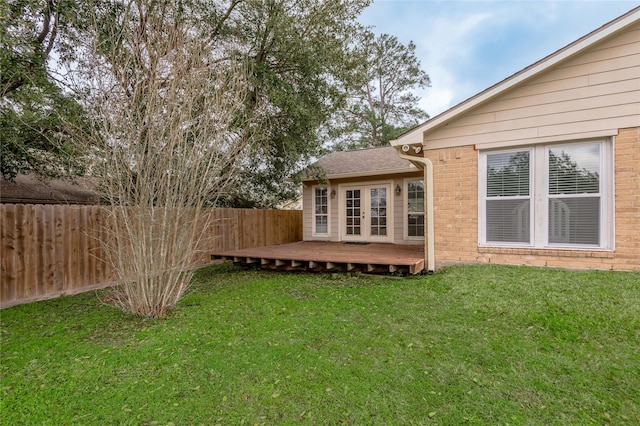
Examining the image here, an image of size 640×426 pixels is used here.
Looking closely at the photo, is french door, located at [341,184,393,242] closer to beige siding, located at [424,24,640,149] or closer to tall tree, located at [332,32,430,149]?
beige siding, located at [424,24,640,149]

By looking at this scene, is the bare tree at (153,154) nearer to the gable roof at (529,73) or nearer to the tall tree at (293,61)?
the tall tree at (293,61)

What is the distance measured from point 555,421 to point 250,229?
8.85m

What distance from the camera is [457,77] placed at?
15.3 metres

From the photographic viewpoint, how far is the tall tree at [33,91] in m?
5.33

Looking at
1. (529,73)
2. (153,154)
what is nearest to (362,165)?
(529,73)

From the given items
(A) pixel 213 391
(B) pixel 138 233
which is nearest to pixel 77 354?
(B) pixel 138 233

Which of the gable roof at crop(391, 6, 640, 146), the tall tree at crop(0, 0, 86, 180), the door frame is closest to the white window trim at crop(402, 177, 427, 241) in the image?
the door frame

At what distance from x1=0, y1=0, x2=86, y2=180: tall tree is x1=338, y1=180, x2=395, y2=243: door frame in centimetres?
708

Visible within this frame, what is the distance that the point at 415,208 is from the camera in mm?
9117

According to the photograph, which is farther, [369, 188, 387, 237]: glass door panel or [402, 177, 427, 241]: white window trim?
[369, 188, 387, 237]: glass door panel

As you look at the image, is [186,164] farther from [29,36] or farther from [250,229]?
[250,229]

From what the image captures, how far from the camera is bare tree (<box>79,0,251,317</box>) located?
12.4 ft

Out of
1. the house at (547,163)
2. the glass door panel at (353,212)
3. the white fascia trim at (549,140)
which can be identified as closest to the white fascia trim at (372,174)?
the glass door panel at (353,212)

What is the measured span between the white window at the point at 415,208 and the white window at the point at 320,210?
2849 millimetres
